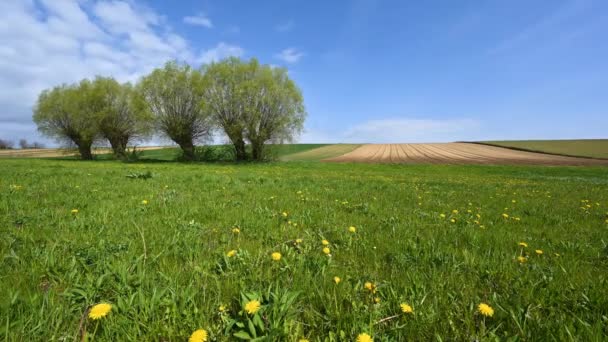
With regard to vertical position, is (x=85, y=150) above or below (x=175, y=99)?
below

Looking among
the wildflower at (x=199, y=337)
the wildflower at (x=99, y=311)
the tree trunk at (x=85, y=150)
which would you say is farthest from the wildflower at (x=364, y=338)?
the tree trunk at (x=85, y=150)

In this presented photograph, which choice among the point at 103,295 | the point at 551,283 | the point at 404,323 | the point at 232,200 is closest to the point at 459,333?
the point at 404,323

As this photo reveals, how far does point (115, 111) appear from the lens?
3788 cm

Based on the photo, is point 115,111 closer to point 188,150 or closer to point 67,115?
point 67,115

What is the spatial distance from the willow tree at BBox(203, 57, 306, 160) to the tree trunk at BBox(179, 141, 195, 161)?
5916 mm

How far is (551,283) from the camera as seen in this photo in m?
2.39

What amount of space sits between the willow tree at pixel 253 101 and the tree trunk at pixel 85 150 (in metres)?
25.7

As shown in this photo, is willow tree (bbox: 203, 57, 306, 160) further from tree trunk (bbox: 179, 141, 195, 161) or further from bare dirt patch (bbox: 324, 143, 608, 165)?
bare dirt patch (bbox: 324, 143, 608, 165)

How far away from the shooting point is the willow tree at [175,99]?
32.2 m

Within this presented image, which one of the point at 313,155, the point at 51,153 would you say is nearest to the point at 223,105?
the point at 313,155

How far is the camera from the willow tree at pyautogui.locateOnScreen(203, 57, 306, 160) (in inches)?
1219

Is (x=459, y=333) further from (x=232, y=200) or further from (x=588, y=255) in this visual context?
(x=232, y=200)

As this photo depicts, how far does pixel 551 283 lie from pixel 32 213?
7.13m

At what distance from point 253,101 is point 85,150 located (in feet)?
107
